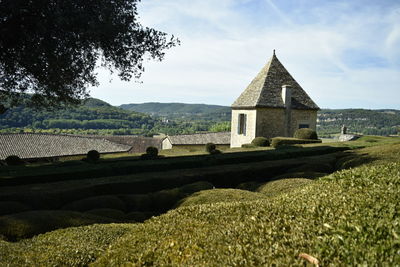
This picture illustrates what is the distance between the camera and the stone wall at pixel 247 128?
26.0 m

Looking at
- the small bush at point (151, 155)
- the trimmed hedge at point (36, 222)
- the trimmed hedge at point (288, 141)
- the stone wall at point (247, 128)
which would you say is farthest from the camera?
the stone wall at point (247, 128)

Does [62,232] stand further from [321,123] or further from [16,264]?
[321,123]

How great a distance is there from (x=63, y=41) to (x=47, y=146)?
28.1m

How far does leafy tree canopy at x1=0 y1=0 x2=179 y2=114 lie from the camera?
12.1 m

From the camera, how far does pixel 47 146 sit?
36.7 m

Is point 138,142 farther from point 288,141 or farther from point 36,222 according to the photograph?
point 36,222

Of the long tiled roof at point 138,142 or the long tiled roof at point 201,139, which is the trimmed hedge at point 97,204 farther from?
the long tiled roof at point 138,142

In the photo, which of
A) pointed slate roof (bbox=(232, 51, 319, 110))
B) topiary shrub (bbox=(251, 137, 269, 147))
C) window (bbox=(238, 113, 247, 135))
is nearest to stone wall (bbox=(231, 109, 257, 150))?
window (bbox=(238, 113, 247, 135))

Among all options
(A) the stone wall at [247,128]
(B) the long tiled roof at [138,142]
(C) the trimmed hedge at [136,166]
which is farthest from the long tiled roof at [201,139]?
(C) the trimmed hedge at [136,166]

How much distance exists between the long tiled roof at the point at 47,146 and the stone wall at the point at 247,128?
58.8ft

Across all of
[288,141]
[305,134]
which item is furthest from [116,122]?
[288,141]

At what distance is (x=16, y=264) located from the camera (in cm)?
418

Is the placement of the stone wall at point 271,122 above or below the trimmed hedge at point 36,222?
above

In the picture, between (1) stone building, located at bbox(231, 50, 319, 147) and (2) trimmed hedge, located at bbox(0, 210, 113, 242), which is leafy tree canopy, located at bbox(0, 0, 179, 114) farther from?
(1) stone building, located at bbox(231, 50, 319, 147)
